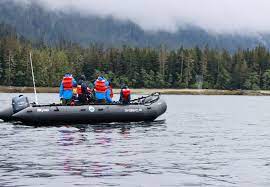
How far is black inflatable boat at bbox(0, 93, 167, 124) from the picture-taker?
34406mm

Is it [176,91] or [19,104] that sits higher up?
[19,104]

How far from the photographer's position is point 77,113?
115 ft

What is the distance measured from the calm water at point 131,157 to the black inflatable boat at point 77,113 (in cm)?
91

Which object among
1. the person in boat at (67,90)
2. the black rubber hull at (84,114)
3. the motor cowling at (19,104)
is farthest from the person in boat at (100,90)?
the motor cowling at (19,104)

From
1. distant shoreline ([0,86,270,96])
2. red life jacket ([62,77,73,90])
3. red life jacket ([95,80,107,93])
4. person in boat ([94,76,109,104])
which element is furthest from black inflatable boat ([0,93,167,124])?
distant shoreline ([0,86,270,96])

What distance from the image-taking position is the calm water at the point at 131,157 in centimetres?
1822

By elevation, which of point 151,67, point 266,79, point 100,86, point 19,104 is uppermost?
point 151,67

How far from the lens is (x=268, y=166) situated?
2108cm

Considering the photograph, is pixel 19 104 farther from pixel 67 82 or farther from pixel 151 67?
pixel 151 67

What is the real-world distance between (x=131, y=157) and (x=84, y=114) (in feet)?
43.0

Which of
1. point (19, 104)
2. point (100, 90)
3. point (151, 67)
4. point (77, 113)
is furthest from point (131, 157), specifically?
point (151, 67)

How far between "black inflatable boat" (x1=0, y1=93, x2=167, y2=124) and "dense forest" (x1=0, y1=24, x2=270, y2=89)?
107 meters

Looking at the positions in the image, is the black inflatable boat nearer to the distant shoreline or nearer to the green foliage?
the distant shoreline

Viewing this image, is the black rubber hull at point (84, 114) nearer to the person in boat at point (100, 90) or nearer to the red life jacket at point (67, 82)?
the person in boat at point (100, 90)
